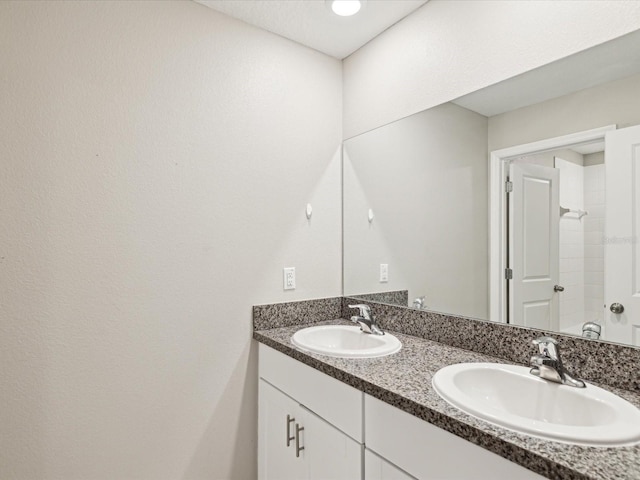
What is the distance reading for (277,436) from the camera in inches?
62.6

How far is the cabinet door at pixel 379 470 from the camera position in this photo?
1039mm

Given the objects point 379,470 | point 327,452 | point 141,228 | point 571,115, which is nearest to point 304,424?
point 327,452

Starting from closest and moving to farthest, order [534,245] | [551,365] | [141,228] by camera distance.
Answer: [551,365] → [534,245] → [141,228]

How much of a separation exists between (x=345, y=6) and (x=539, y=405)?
171 centimetres

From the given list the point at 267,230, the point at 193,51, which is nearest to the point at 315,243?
the point at 267,230

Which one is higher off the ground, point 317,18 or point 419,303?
point 317,18

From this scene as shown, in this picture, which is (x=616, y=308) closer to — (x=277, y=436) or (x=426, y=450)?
(x=426, y=450)

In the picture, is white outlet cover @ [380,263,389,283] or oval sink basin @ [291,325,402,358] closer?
oval sink basin @ [291,325,402,358]

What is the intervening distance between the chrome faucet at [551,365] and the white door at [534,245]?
6.5 inches

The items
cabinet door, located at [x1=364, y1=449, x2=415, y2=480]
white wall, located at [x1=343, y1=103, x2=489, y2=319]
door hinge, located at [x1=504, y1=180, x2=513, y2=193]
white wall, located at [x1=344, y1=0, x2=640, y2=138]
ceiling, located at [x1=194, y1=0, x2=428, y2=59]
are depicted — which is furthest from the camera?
ceiling, located at [x1=194, y1=0, x2=428, y2=59]

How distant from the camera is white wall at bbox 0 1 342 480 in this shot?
1294mm

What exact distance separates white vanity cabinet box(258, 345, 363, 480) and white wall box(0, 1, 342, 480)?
15cm

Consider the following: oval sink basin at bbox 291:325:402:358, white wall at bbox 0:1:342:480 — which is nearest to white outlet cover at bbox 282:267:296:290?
white wall at bbox 0:1:342:480

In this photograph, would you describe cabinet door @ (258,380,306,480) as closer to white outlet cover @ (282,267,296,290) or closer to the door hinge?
white outlet cover @ (282,267,296,290)
